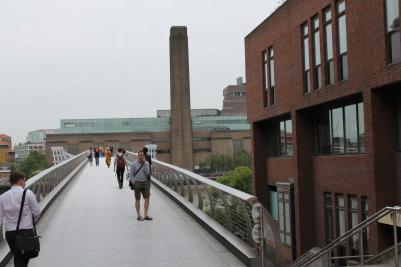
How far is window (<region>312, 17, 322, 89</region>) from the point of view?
24.2m

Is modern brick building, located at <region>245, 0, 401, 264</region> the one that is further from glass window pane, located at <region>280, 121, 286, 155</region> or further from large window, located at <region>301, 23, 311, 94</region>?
glass window pane, located at <region>280, 121, 286, 155</region>

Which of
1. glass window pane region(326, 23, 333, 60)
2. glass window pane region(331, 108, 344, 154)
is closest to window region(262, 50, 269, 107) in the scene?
glass window pane region(331, 108, 344, 154)

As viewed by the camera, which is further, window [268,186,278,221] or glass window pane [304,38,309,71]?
window [268,186,278,221]

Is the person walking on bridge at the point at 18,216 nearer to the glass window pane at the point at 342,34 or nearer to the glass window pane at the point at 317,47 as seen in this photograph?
the glass window pane at the point at 342,34

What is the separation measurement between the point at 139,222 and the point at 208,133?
120 metres

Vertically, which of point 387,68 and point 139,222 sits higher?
point 387,68

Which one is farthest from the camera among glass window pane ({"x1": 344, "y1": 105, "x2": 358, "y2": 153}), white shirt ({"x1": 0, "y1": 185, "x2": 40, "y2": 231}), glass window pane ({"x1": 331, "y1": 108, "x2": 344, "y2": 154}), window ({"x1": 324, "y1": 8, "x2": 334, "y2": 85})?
glass window pane ({"x1": 331, "y1": 108, "x2": 344, "y2": 154})

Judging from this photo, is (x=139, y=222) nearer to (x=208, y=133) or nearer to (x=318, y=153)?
(x=318, y=153)

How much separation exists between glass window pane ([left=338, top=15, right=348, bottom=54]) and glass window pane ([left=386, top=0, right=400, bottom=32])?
3.03 m

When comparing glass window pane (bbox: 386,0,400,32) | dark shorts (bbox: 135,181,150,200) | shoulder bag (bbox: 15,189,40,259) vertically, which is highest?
glass window pane (bbox: 386,0,400,32)

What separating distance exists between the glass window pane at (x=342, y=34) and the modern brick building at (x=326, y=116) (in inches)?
1.4

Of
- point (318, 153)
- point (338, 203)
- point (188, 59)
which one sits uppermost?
point (188, 59)

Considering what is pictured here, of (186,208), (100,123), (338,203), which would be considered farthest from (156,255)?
(100,123)

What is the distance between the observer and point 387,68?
1856 centimetres
